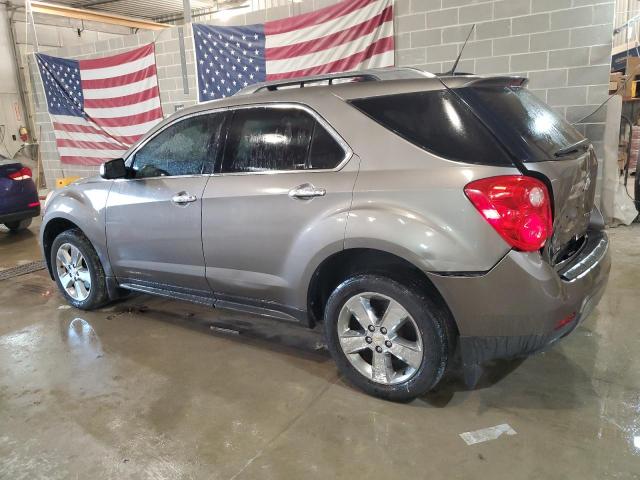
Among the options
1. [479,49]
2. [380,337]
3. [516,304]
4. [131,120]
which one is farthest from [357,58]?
[516,304]

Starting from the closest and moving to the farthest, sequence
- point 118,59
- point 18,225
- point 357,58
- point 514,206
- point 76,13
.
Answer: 1. point 514,206
2. point 357,58
3. point 18,225
4. point 118,59
5. point 76,13

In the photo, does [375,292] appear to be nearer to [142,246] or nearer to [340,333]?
[340,333]

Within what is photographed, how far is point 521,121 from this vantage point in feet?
8.05

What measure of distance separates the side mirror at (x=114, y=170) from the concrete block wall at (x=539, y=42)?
13.3 feet

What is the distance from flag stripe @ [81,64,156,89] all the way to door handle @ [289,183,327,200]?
258 inches

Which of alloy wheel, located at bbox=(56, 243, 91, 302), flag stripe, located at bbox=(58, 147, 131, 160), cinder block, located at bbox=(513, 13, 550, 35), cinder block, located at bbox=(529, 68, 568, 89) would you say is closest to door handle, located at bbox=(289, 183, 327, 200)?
alloy wheel, located at bbox=(56, 243, 91, 302)

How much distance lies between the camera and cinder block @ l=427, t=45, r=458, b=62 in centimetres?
593

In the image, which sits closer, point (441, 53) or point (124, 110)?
point (441, 53)

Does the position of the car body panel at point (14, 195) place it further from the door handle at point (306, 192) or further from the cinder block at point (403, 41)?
the door handle at point (306, 192)

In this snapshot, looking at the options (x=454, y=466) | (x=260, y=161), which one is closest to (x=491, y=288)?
(x=454, y=466)

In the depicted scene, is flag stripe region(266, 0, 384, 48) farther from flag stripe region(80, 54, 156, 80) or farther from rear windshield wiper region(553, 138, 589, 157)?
rear windshield wiper region(553, 138, 589, 157)

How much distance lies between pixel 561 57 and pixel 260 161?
4.09 meters

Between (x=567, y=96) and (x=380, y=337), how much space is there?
429 cm

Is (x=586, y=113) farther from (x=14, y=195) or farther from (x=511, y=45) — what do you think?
(x=14, y=195)
